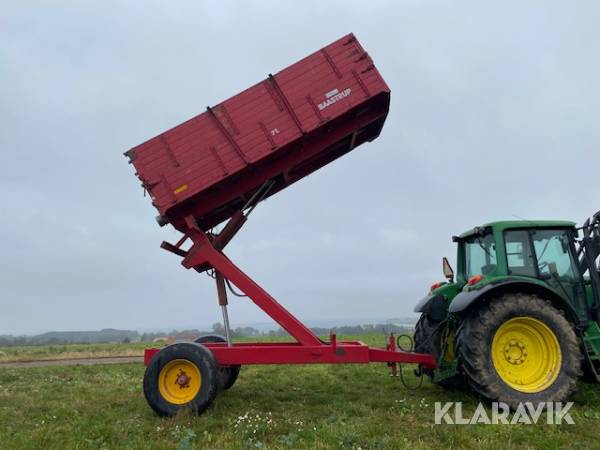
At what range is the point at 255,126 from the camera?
658 cm

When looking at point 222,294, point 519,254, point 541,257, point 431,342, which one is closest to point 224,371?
point 222,294

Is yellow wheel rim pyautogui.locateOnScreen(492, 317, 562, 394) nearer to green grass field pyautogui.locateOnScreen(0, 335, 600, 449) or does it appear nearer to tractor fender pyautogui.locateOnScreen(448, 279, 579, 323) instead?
tractor fender pyautogui.locateOnScreen(448, 279, 579, 323)

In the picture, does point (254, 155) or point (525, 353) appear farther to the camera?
point (254, 155)

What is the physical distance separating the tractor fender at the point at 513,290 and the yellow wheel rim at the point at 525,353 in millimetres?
397

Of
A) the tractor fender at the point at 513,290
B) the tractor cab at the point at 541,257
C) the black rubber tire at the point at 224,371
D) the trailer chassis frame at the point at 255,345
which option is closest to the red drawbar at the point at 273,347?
the trailer chassis frame at the point at 255,345

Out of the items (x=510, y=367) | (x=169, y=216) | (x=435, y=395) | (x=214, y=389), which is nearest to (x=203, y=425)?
(x=214, y=389)

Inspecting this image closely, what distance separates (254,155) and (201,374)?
286cm

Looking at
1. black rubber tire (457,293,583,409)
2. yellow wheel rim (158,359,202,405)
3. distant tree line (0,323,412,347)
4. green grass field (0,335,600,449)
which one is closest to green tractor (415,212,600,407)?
black rubber tire (457,293,583,409)

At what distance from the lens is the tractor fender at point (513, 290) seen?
612 centimetres

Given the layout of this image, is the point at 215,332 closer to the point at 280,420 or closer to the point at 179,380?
the point at 179,380

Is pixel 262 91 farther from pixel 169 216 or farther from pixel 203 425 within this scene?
pixel 203 425

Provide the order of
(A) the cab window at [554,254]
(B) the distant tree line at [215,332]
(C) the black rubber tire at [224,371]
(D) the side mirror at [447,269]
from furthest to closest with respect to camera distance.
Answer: (B) the distant tree line at [215,332] → (D) the side mirror at [447,269] → (C) the black rubber tire at [224,371] → (A) the cab window at [554,254]

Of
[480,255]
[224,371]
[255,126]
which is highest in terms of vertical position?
[255,126]

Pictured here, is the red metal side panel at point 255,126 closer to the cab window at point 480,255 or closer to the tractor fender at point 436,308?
the cab window at point 480,255
